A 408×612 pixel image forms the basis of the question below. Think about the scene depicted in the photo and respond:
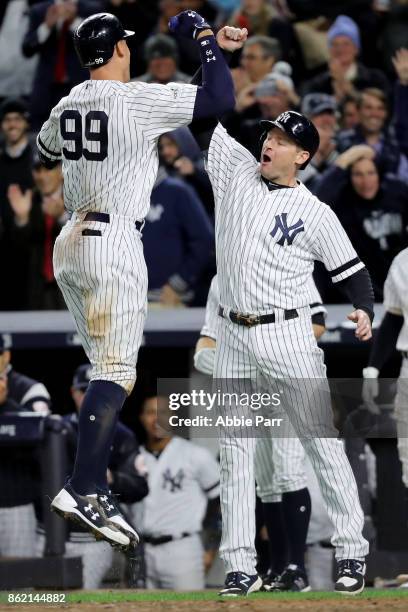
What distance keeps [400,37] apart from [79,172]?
18.7ft

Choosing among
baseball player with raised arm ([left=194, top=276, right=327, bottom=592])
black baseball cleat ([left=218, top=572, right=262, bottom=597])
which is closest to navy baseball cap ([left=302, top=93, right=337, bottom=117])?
baseball player with raised arm ([left=194, top=276, right=327, bottom=592])

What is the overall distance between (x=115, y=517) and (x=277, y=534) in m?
1.45

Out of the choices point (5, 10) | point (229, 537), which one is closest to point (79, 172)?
point (229, 537)

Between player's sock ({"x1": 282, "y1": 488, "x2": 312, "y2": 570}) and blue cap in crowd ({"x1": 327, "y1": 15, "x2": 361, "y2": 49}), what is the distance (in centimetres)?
500

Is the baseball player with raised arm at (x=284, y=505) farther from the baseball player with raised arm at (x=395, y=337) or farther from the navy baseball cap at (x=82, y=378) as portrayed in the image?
the navy baseball cap at (x=82, y=378)

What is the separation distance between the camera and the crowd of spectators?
909 cm

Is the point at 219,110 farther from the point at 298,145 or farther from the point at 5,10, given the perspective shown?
the point at 5,10

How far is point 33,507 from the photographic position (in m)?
8.10

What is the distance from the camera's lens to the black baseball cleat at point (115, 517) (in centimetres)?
524

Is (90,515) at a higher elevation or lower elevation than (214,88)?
lower

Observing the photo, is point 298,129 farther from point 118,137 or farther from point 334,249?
point 118,137

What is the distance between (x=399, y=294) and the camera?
714cm

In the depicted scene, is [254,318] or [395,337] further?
[395,337]

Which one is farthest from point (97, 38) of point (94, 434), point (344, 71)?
point (344, 71)
